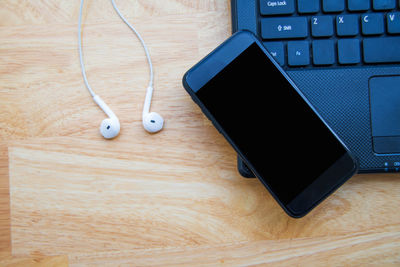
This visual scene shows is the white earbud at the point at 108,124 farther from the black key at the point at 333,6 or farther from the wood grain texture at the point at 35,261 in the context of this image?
the black key at the point at 333,6

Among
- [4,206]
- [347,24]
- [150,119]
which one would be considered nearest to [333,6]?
[347,24]

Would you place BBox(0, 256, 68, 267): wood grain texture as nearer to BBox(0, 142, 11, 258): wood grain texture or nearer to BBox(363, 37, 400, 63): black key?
BBox(0, 142, 11, 258): wood grain texture

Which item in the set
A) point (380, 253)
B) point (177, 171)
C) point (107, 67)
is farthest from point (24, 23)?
point (380, 253)

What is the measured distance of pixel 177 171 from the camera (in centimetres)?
41

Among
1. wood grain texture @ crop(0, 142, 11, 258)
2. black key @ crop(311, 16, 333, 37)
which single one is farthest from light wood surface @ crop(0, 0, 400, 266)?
black key @ crop(311, 16, 333, 37)

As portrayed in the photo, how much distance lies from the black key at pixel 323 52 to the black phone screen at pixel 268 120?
0.05m

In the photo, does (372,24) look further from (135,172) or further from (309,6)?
(135,172)

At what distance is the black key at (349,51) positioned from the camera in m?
0.38

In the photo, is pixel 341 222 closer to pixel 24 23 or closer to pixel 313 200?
pixel 313 200

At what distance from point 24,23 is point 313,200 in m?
0.44

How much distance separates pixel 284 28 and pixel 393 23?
13cm

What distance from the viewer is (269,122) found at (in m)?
0.37

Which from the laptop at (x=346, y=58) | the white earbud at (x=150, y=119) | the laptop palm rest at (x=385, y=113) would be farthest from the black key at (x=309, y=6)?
the white earbud at (x=150, y=119)

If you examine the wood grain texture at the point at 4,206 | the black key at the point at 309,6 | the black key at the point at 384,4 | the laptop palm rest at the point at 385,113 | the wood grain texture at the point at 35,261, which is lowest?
the wood grain texture at the point at 35,261
